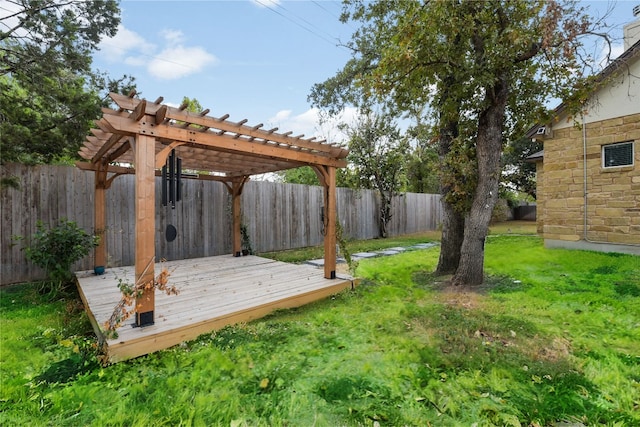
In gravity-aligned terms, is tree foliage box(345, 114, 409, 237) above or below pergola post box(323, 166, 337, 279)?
above

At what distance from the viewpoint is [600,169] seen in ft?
21.0

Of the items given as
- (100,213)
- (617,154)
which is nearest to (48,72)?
(100,213)

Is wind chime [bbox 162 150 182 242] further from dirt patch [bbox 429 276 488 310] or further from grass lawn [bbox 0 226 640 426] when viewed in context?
dirt patch [bbox 429 276 488 310]

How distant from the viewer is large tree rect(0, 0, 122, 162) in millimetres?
4656

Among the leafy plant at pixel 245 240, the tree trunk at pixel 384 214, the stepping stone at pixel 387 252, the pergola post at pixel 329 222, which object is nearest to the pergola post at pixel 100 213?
the leafy plant at pixel 245 240

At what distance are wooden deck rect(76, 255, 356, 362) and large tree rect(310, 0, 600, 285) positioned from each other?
7.46ft

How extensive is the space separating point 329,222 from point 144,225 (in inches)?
104

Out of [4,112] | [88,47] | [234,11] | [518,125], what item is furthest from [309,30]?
[4,112]

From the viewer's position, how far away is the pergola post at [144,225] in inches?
109

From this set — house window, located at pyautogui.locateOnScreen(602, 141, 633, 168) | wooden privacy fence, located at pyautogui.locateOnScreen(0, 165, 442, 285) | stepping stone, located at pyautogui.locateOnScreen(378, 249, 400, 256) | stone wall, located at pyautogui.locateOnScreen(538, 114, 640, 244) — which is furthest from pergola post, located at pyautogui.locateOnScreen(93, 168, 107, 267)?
house window, located at pyautogui.locateOnScreen(602, 141, 633, 168)

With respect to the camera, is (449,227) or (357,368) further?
(449,227)

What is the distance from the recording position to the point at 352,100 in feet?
27.3

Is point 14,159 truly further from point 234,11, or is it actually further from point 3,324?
point 234,11

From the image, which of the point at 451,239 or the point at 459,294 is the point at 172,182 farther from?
the point at 451,239
